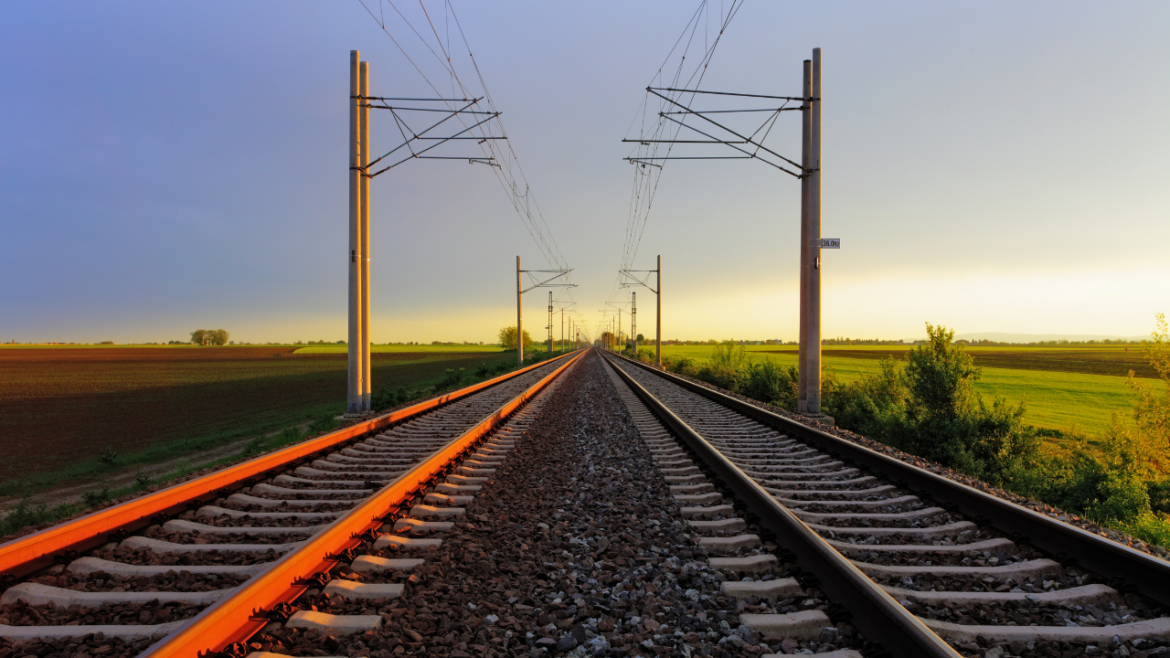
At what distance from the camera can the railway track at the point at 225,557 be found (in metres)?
2.53

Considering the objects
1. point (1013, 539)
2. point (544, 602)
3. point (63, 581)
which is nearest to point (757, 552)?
point (544, 602)

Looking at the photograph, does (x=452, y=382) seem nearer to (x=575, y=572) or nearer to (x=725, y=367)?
(x=725, y=367)

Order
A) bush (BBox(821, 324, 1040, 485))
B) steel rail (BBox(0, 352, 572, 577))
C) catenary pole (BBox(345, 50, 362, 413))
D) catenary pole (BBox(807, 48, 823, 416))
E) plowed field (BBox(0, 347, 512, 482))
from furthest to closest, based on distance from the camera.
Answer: plowed field (BBox(0, 347, 512, 482)), catenary pole (BBox(345, 50, 362, 413)), catenary pole (BBox(807, 48, 823, 416)), bush (BBox(821, 324, 1040, 485)), steel rail (BBox(0, 352, 572, 577))

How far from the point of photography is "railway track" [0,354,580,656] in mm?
2525

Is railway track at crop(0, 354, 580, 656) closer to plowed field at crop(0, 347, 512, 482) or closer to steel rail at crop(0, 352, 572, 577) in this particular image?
steel rail at crop(0, 352, 572, 577)

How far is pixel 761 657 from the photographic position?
2.44 meters

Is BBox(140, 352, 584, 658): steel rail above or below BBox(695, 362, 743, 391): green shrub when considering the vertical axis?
above

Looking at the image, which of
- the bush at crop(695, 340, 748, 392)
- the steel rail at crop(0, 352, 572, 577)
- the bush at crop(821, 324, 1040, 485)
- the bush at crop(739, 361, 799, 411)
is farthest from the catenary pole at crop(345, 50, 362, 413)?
the bush at crop(695, 340, 748, 392)

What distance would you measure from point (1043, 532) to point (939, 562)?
84cm

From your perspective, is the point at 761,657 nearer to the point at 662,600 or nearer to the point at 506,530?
the point at 662,600

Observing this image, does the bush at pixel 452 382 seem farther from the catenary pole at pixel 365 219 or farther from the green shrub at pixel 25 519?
the green shrub at pixel 25 519

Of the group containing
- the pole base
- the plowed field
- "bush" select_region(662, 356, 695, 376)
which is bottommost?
the plowed field

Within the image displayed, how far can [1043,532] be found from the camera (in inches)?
146

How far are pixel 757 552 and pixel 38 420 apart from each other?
1154 inches
